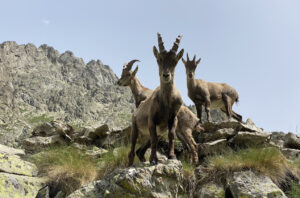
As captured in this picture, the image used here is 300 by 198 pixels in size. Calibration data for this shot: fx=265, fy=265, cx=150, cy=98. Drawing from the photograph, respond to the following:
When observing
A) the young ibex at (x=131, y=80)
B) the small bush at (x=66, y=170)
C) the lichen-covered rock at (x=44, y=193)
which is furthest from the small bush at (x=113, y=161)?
the young ibex at (x=131, y=80)

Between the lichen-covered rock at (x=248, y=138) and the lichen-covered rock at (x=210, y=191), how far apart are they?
96.4 inches

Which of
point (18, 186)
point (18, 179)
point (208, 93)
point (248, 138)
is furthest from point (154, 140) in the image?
point (208, 93)

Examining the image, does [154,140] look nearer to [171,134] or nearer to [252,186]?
[171,134]

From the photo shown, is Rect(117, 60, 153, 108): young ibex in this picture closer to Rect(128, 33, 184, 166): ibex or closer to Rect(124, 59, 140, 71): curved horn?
Rect(124, 59, 140, 71): curved horn

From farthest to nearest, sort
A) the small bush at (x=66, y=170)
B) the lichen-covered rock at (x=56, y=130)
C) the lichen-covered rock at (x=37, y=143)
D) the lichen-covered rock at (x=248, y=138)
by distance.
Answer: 1. the lichen-covered rock at (x=56, y=130)
2. the lichen-covered rock at (x=37, y=143)
3. the lichen-covered rock at (x=248, y=138)
4. the small bush at (x=66, y=170)

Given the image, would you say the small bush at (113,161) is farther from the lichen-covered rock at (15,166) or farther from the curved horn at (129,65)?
the curved horn at (129,65)

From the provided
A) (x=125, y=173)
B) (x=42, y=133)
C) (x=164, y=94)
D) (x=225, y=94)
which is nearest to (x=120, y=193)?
(x=125, y=173)

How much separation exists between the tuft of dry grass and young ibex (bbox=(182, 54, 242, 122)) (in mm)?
4124

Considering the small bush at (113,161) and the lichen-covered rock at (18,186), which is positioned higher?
the small bush at (113,161)

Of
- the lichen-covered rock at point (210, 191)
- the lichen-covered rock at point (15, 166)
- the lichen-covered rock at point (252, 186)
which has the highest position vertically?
the lichen-covered rock at point (15, 166)

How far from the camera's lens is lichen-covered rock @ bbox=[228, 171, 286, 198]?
661 cm

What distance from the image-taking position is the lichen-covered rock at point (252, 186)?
6.61 meters

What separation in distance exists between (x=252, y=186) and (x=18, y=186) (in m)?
6.20

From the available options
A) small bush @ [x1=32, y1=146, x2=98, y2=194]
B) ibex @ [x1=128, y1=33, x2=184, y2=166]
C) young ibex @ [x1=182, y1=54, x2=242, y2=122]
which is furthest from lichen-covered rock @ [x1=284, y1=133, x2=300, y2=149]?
small bush @ [x1=32, y1=146, x2=98, y2=194]
